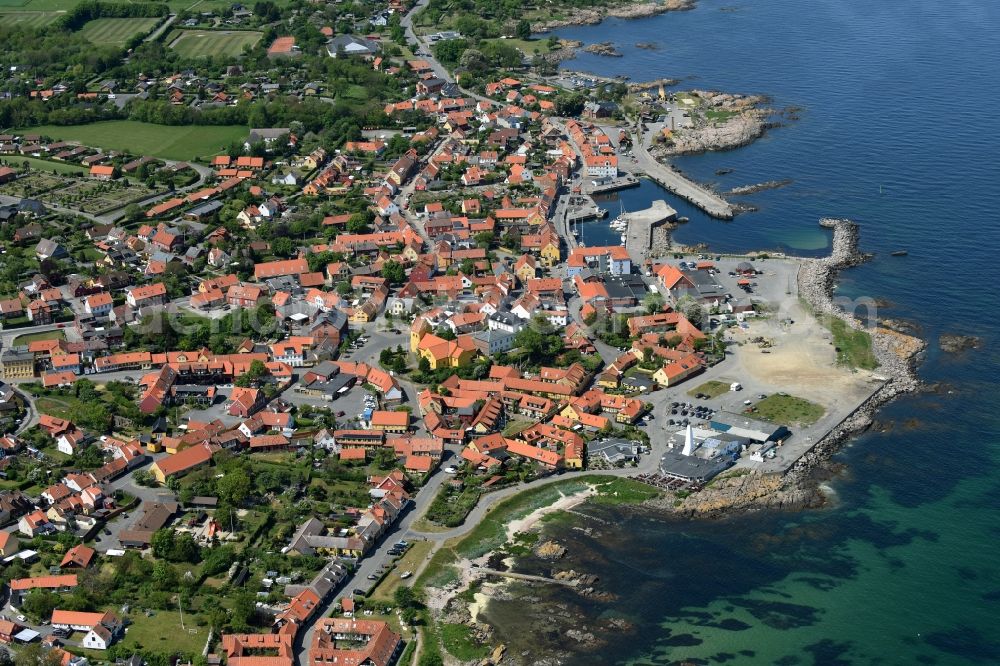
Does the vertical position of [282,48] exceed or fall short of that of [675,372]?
it exceeds it

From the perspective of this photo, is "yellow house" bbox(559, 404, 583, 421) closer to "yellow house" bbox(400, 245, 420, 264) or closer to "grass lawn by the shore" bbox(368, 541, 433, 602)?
"grass lawn by the shore" bbox(368, 541, 433, 602)

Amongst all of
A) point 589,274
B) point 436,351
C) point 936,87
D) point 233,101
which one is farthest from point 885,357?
point 233,101

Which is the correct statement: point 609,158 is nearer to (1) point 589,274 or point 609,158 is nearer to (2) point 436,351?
(1) point 589,274

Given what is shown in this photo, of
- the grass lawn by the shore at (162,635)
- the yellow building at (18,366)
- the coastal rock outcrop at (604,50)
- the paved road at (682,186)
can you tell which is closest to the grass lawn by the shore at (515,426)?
the grass lawn by the shore at (162,635)

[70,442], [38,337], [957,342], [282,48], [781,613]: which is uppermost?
[282,48]

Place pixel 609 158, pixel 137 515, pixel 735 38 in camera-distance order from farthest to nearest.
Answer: pixel 735 38 < pixel 609 158 < pixel 137 515

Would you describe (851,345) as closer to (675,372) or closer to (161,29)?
(675,372)

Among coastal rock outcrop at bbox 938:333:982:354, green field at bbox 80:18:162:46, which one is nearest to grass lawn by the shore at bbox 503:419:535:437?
coastal rock outcrop at bbox 938:333:982:354

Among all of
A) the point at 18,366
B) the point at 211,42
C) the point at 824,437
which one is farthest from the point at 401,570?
the point at 211,42
